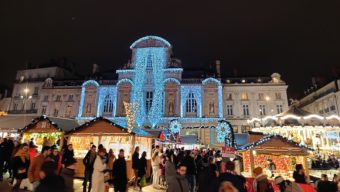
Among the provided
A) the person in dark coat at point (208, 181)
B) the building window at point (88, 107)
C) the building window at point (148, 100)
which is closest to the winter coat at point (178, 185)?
the person in dark coat at point (208, 181)

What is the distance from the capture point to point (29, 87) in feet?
140

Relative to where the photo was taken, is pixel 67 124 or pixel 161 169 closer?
pixel 161 169

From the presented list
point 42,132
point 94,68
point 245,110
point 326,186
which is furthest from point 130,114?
point 94,68

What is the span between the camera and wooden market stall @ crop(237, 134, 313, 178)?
10.5m

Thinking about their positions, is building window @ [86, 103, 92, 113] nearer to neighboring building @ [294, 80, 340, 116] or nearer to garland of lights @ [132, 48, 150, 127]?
garland of lights @ [132, 48, 150, 127]

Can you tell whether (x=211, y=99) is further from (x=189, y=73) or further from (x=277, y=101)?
(x=277, y=101)

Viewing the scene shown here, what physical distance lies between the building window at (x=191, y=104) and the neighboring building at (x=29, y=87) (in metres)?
25.4

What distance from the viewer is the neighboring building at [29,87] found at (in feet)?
135

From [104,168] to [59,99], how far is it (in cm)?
3560

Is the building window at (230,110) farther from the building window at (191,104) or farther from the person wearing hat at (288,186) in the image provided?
the person wearing hat at (288,186)

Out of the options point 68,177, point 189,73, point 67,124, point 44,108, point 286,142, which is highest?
point 189,73

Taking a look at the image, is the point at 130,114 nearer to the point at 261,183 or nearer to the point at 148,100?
the point at 261,183

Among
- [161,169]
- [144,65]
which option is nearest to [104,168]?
[161,169]

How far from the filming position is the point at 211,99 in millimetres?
34531
